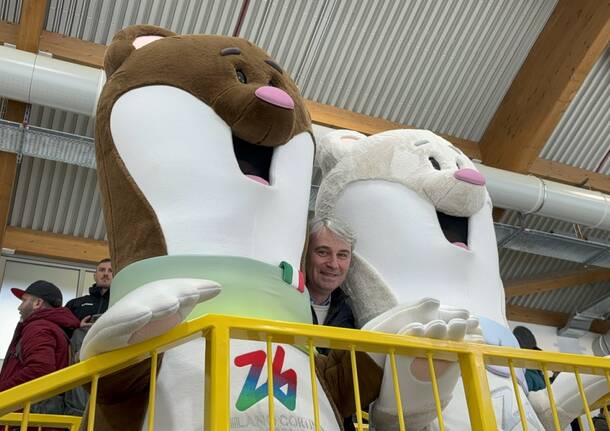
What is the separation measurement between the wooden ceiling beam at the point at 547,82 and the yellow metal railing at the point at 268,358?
2996mm

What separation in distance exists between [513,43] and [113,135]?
3156 mm

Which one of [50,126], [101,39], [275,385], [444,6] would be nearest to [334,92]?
[444,6]

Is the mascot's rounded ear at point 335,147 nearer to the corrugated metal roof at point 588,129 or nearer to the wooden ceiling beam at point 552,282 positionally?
the corrugated metal roof at point 588,129

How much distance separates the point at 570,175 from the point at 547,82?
98cm

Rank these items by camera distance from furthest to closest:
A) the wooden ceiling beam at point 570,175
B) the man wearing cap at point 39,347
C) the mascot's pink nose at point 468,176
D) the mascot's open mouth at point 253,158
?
the wooden ceiling beam at point 570,175, the man wearing cap at point 39,347, the mascot's pink nose at point 468,176, the mascot's open mouth at point 253,158

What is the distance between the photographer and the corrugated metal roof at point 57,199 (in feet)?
13.3

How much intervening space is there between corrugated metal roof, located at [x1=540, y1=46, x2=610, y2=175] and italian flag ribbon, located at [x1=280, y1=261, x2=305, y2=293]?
333 centimetres

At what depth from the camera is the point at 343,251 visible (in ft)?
5.31

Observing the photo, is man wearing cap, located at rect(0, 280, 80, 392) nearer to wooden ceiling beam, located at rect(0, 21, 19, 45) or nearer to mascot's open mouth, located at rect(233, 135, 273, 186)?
mascot's open mouth, located at rect(233, 135, 273, 186)

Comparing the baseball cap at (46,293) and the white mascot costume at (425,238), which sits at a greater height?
the white mascot costume at (425,238)

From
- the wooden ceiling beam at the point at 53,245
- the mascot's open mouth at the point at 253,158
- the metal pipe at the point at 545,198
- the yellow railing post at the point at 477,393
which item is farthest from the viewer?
the wooden ceiling beam at the point at 53,245

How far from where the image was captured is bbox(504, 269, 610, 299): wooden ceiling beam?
534 cm

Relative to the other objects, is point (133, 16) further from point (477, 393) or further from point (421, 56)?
point (477, 393)

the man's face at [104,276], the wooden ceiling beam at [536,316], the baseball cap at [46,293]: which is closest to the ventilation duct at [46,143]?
the man's face at [104,276]
